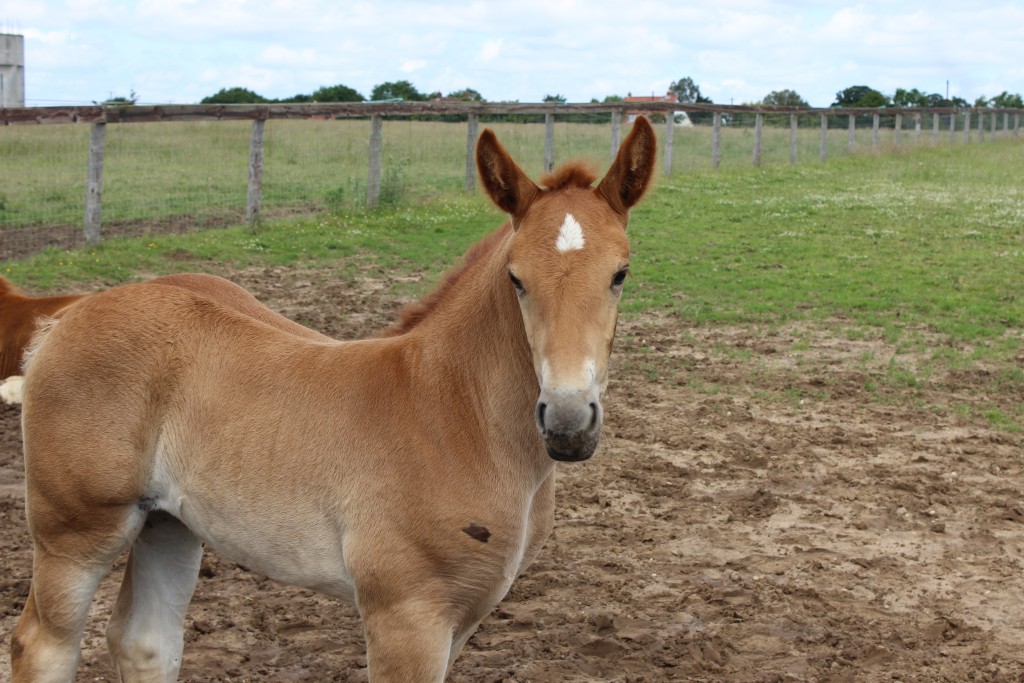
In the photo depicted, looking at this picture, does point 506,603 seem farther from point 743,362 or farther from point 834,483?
point 743,362

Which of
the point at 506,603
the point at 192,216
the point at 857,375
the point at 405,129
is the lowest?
the point at 506,603

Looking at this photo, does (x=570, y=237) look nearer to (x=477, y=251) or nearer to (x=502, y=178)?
(x=502, y=178)

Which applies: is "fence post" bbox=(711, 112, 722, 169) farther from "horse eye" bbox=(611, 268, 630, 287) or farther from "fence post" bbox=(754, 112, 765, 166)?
"horse eye" bbox=(611, 268, 630, 287)

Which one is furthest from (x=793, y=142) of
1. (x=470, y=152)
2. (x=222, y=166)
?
(x=222, y=166)

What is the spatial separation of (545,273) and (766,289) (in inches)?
332

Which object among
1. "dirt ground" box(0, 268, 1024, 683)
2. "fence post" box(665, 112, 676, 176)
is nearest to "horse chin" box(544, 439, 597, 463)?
"dirt ground" box(0, 268, 1024, 683)

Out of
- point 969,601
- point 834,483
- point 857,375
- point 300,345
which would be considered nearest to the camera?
point 300,345

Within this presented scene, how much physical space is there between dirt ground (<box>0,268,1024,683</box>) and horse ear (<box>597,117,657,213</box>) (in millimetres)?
1994

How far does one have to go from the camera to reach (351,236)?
A: 1328 centimetres

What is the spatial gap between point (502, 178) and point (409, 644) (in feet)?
4.55

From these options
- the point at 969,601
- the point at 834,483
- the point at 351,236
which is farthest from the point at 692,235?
the point at 969,601

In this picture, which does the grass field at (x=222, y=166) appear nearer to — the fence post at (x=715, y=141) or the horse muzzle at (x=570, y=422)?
the fence post at (x=715, y=141)

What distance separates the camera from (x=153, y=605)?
11.1ft

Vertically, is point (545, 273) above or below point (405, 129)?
below
